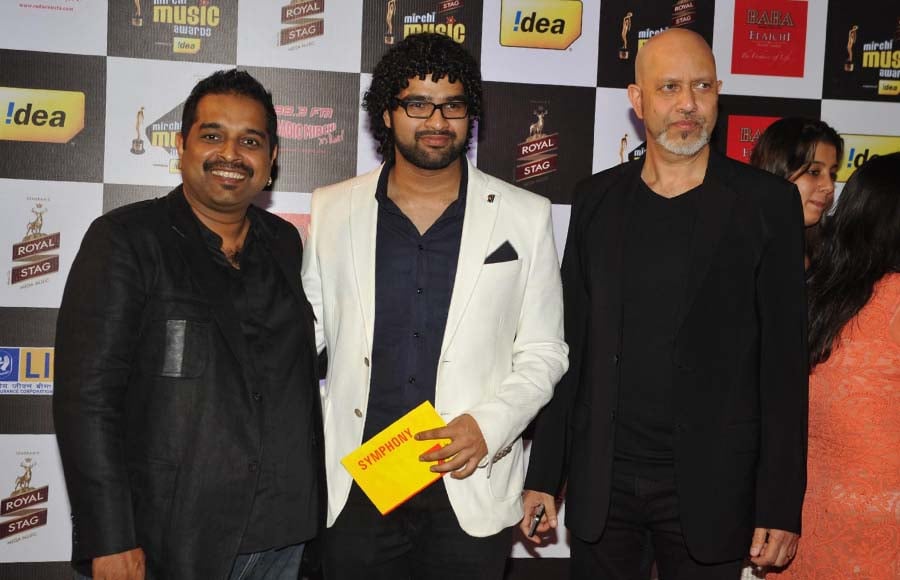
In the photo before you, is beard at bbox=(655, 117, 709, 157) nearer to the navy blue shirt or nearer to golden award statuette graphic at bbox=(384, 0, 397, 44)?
the navy blue shirt

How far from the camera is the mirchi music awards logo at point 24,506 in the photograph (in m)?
3.81

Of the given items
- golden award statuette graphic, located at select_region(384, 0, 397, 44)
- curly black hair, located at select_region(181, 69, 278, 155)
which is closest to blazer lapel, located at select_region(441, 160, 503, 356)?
curly black hair, located at select_region(181, 69, 278, 155)

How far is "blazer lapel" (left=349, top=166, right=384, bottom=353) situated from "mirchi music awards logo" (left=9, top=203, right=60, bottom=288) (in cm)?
191

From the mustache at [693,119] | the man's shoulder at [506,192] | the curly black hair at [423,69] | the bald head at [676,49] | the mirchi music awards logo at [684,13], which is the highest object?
the mirchi music awards logo at [684,13]

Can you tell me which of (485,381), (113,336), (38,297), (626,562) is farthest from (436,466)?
(38,297)

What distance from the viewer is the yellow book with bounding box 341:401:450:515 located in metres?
2.34

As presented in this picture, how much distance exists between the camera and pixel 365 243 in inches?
102

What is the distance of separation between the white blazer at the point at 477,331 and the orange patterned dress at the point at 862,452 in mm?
903

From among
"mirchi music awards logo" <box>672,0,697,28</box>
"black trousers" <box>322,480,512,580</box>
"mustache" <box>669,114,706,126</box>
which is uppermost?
"mirchi music awards logo" <box>672,0,697,28</box>

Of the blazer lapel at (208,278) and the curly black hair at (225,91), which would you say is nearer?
the blazer lapel at (208,278)

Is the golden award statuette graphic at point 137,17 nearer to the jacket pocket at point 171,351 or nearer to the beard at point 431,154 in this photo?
the beard at point 431,154

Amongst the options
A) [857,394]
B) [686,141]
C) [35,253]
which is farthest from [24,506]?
[857,394]

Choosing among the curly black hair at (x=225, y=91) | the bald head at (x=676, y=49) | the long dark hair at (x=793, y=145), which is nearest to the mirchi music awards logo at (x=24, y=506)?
the curly black hair at (x=225, y=91)

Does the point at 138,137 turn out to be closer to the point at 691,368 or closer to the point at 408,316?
the point at 408,316
